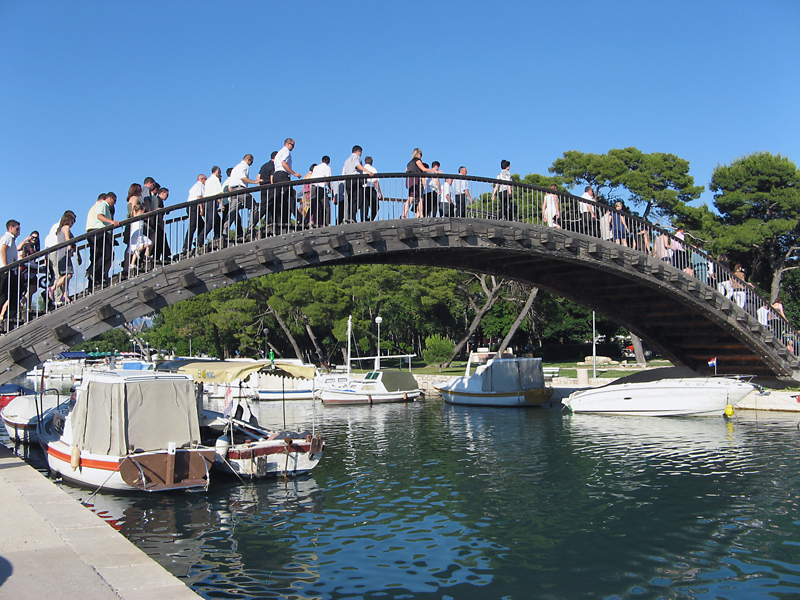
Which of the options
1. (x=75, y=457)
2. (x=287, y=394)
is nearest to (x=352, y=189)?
(x=75, y=457)

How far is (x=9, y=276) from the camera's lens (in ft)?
41.2

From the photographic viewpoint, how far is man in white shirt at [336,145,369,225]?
1670cm

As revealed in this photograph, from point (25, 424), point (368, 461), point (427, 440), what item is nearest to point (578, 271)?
point (427, 440)

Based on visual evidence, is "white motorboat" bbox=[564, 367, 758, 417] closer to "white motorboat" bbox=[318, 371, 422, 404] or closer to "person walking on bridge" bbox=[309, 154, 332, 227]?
"white motorboat" bbox=[318, 371, 422, 404]

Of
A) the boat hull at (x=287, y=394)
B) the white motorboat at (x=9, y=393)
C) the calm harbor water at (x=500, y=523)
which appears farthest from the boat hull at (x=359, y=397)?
the calm harbor water at (x=500, y=523)

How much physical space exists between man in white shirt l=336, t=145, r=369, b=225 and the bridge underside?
47cm

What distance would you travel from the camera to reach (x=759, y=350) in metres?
23.8

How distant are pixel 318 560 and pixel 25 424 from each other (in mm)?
16304

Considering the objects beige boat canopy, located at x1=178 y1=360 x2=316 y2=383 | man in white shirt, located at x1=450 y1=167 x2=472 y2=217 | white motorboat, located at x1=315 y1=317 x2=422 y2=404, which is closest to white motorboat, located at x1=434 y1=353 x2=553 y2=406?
white motorboat, located at x1=315 y1=317 x2=422 y2=404

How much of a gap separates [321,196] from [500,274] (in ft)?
32.1

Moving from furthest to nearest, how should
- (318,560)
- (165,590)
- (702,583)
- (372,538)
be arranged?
(372,538), (318,560), (702,583), (165,590)

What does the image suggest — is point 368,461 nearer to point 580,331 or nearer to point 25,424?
point 25,424

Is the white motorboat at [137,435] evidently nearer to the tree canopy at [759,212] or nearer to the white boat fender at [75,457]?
the white boat fender at [75,457]

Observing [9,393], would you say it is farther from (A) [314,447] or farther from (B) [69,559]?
(B) [69,559]
